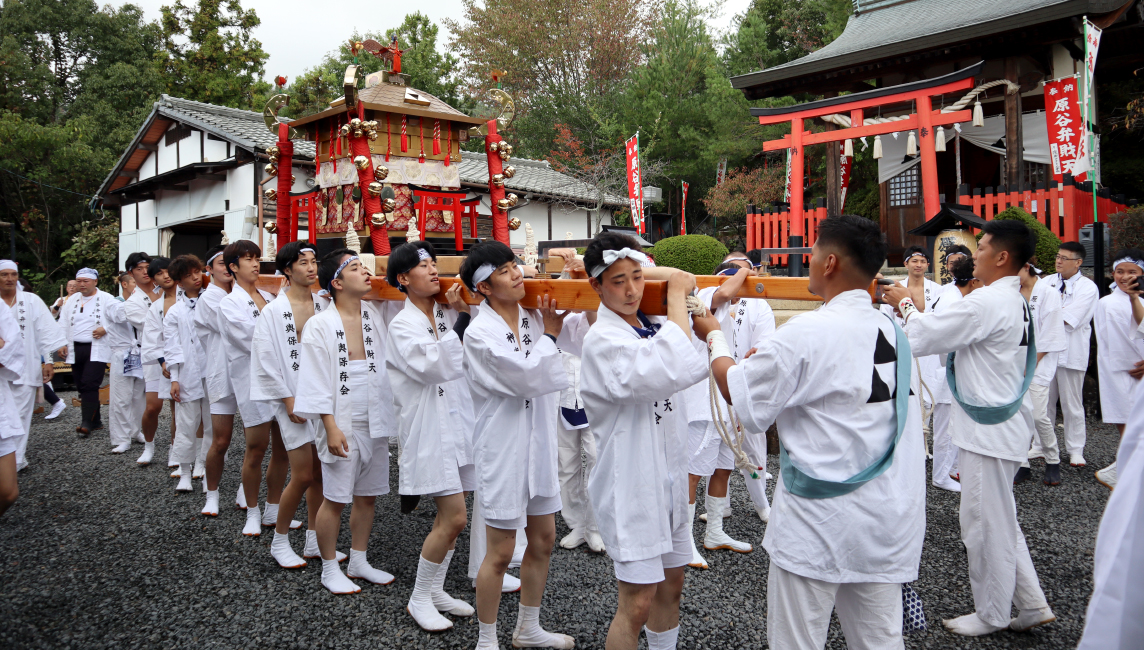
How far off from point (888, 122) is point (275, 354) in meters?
11.6

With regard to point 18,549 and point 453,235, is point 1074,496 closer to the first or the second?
point 453,235

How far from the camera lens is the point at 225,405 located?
572 centimetres

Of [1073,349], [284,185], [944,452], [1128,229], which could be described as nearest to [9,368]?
[284,185]

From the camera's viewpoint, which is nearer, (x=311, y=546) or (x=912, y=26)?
(x=311, y=546)

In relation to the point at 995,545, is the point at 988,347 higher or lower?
higher

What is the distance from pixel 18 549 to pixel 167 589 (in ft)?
5.96

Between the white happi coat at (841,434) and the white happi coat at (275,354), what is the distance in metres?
3.49

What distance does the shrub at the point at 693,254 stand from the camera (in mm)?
11406

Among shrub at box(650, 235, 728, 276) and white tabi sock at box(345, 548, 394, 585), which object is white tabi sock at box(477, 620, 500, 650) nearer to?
white tabi sock at box(345, 548, 394, 585)

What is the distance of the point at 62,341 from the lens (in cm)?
722

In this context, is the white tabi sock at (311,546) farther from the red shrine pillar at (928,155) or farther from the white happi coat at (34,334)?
the red shrine pillar at (928,155)

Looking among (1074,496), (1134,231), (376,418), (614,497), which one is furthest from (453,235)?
(1134,231)

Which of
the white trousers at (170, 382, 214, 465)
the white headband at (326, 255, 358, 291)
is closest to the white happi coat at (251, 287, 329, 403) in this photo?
the white headband at (326, 255, 358, 291)

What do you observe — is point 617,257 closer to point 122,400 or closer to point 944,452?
point 944,452
